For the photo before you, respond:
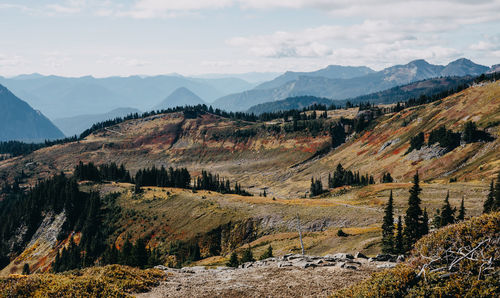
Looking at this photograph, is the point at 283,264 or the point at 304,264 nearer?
the point at 304,264

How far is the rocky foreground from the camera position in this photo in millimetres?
26359

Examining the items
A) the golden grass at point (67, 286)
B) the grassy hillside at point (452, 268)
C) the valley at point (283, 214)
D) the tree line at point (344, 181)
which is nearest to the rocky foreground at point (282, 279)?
the valley at point (283, 214)

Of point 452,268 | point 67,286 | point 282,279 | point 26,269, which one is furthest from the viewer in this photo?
point 26,269

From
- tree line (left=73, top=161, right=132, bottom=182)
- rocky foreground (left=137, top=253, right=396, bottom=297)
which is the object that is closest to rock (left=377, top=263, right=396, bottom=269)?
rocky foreground (left=137, top=253, right=396, bottom=297)

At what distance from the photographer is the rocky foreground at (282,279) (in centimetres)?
2636

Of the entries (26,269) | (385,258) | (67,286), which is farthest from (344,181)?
(67,286)

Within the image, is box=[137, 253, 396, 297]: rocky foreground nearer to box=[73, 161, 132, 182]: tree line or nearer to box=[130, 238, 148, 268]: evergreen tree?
box=[130, 238, 148, 268]: evergreen tree

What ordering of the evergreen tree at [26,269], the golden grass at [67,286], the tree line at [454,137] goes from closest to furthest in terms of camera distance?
the golden grass at [67,286], the evergreen tree at [26,269], the tree line at [454,137]

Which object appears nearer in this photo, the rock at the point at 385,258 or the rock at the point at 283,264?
the rock at the point at 385,258

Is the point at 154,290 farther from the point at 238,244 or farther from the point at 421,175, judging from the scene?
the point at 421,175

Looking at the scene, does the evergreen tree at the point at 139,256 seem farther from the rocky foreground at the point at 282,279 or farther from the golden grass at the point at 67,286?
the golden grass at the point at 67,286

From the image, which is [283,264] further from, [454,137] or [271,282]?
[454,137]

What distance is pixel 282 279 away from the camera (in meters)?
29.2

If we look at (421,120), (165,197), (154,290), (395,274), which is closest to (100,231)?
(165,197)
